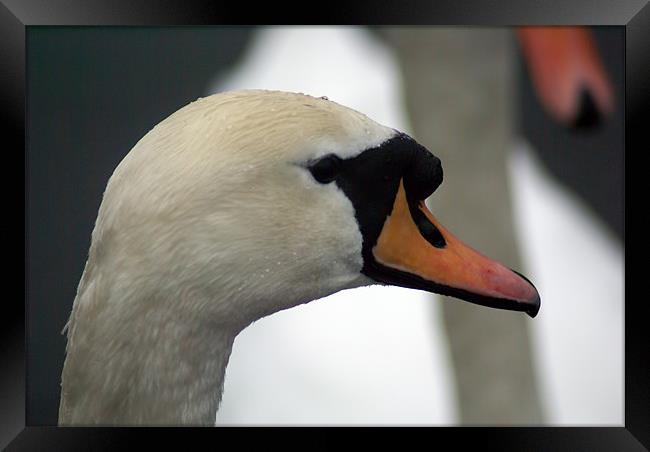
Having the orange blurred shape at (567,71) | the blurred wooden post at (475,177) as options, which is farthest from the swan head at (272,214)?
the blurred wooden post at (475,177)

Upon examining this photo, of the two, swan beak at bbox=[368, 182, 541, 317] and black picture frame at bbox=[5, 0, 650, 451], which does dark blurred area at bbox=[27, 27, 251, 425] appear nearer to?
black picture frame at bbox=[5, 0, 650, 451]

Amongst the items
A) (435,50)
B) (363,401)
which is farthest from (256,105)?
(363,401)

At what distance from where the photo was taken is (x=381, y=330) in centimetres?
269

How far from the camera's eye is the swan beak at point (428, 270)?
982mm

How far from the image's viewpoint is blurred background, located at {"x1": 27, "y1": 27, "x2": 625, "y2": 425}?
1381mm

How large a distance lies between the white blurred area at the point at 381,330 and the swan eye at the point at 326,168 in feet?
3.63

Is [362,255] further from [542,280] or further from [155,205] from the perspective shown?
[542,280]

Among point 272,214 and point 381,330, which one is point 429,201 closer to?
point 381,330

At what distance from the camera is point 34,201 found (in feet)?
3.84

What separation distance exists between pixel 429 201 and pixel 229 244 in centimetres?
153

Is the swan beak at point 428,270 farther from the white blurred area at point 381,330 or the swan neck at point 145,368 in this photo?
the white blurred area at point 381,330

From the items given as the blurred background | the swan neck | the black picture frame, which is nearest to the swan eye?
the swan neck

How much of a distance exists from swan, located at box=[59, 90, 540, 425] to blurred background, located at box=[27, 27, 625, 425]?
25 centimetres

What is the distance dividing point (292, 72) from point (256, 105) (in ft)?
7.09
